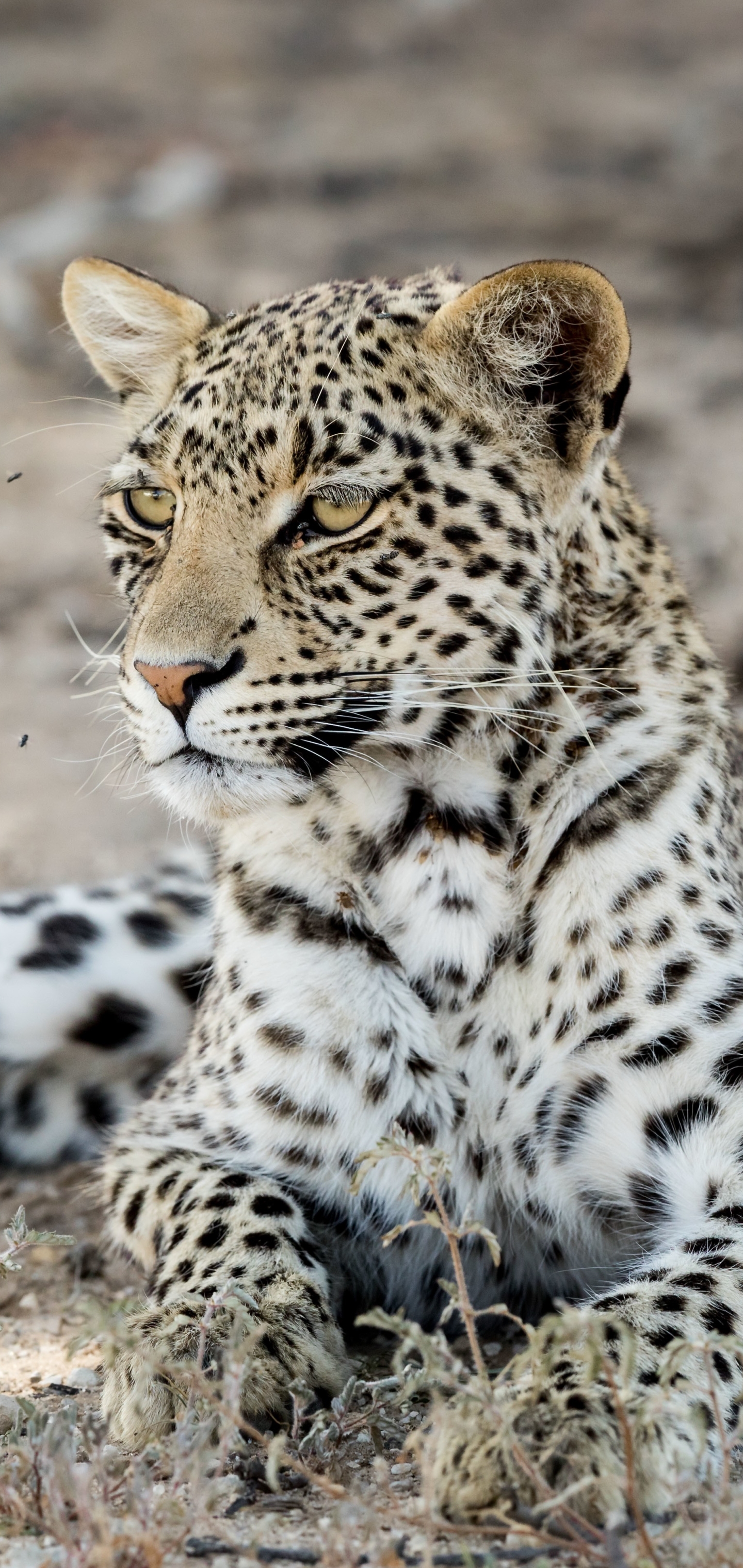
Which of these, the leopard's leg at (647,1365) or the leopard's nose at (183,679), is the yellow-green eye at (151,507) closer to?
the leopard's nose at (183,679)

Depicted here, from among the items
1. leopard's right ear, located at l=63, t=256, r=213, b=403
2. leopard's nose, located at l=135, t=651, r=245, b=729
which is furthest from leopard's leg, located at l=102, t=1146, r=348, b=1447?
leopard's right ear, located at l=63, t=256, r=213, b=403

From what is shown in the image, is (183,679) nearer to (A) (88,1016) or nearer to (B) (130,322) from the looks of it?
→ (B) (130,322)

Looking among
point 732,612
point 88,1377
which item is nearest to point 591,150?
point 732,612

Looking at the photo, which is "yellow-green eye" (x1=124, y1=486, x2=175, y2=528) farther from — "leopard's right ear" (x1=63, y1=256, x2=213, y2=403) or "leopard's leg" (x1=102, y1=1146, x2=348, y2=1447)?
"leopard's leg" (x1=102, y1=1146, x2=348, y2=1447)

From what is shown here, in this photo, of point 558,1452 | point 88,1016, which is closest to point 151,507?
point 88,1016

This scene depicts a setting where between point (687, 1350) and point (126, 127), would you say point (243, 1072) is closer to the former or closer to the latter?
point (687, 1350)

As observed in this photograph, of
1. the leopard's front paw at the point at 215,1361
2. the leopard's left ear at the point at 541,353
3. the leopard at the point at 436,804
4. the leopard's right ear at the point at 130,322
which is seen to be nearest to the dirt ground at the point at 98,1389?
the leopard's front paw at the point at 215,1361
